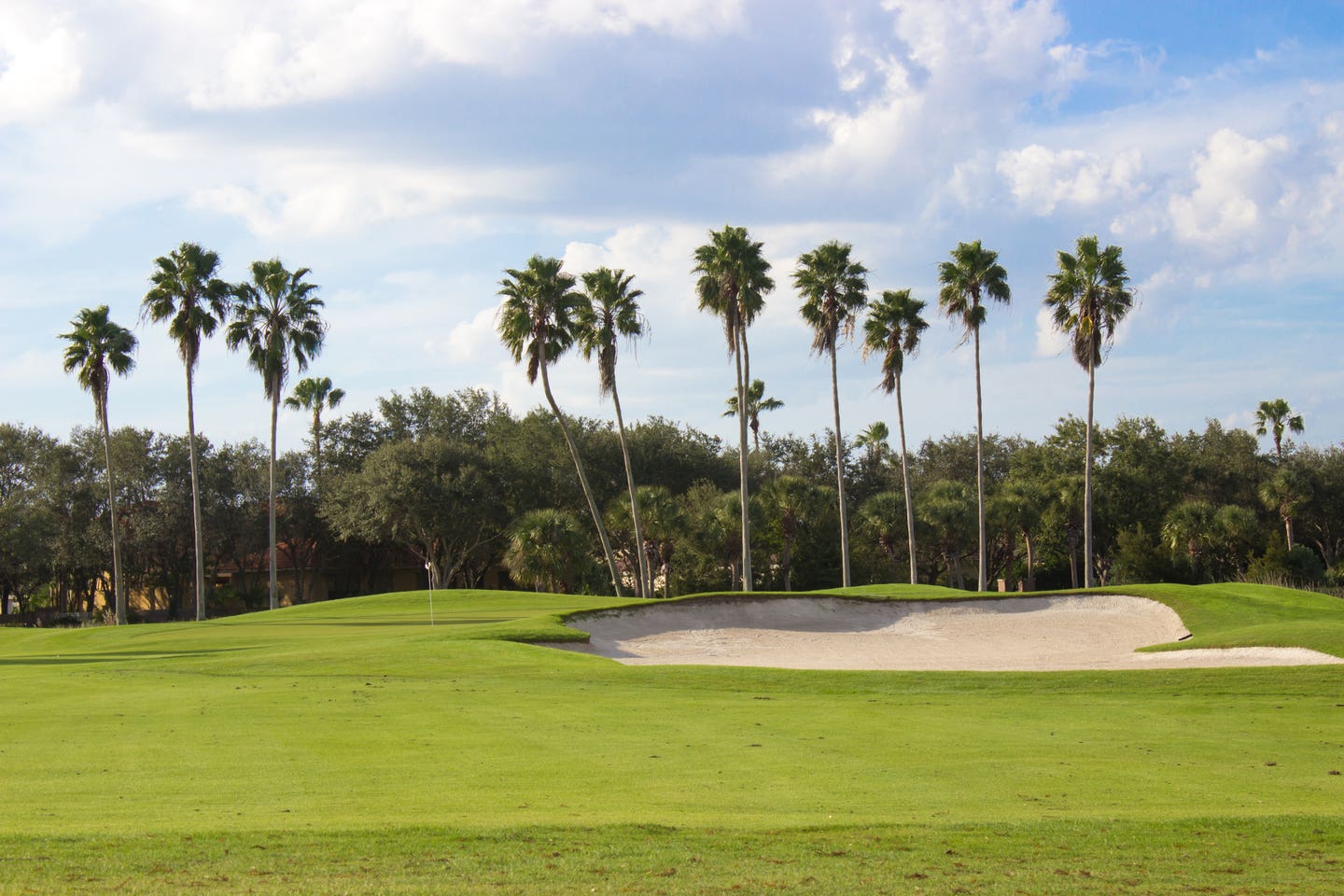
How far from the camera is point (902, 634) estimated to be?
32.2 m

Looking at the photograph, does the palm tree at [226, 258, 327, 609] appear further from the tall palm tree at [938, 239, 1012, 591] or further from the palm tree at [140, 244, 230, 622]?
the tall palm tree at [938, 239, 1012, 591]

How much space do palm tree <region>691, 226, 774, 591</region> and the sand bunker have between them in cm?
1400

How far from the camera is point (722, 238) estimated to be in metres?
48.1

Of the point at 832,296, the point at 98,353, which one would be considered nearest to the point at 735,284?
the point at 832,296

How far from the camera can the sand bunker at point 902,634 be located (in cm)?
2644

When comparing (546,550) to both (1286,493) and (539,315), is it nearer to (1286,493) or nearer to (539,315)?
(539,315)

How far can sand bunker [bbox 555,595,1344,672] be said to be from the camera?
26438mm

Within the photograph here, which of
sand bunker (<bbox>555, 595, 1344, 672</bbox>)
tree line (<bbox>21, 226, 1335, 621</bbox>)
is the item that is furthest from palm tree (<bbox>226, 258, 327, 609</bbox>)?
sand bunker (<bbox>555, 595, 1344, 672</bbox>)

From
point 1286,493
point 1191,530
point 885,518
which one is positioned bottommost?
point 1191,530

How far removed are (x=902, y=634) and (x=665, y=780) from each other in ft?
73.1

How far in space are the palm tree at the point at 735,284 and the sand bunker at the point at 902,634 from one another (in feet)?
45.9

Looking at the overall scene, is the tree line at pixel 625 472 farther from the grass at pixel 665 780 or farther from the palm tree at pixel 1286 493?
the grass at pixel 665 780

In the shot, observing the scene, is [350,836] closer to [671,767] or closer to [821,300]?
[671,767]

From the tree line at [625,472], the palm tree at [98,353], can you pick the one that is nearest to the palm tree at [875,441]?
the tree line at [625,472]
